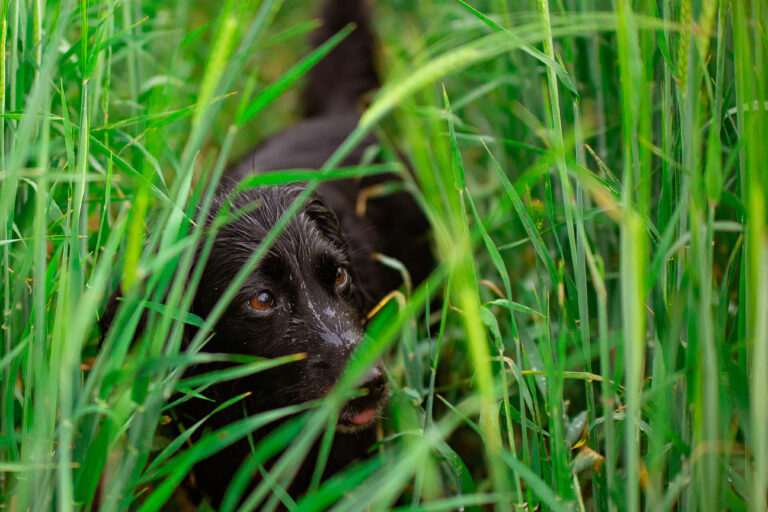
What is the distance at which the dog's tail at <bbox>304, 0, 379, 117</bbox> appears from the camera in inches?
124

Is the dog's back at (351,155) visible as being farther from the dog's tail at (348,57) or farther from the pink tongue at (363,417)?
the pink tongue at (363,417)

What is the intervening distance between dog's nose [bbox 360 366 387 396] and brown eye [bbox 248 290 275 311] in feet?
1.05

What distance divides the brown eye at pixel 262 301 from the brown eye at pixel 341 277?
8.5 inches

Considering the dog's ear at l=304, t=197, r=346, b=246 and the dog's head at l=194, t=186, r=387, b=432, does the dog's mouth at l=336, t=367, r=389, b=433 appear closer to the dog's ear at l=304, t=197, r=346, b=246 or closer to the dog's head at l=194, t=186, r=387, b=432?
the dog's head at l=194, t=186, r=387, b=432

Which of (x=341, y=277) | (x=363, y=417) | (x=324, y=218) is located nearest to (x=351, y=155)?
(x=324, y=218)

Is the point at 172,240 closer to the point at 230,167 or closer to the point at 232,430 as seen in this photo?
the point at 232,430

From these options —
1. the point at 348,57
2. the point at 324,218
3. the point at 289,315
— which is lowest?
the point at 289,315

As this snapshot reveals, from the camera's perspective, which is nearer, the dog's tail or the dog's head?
the dog's head

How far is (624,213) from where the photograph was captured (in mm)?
962

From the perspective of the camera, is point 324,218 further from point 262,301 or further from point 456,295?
point 456,295

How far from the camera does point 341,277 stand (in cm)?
187

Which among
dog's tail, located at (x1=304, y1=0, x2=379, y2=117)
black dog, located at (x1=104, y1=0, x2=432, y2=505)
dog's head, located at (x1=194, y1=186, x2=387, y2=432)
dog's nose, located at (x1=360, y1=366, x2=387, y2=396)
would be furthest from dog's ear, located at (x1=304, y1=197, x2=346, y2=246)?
dog's tail, located at (x1=304, y1=0, x2=379, y2=117)

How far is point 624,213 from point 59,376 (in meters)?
1.02

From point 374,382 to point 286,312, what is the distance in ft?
0.96
